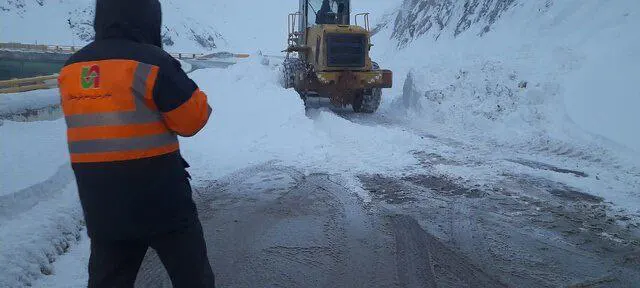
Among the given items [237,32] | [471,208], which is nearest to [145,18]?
[471,208]

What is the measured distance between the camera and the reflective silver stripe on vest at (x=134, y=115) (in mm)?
2027

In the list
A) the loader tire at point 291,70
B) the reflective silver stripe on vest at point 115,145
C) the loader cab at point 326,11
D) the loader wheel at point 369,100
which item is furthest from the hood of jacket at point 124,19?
the loader cab at point 326,11

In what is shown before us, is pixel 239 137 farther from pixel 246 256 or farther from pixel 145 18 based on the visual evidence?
pixel 145 18

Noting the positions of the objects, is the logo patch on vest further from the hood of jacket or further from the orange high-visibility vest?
the hood of jacket

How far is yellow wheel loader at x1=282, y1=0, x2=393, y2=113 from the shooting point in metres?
13.5

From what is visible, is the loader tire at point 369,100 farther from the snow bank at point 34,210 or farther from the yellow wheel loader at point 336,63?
the snow bank at point 34,210

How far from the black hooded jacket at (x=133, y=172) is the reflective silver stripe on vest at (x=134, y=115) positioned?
0.17 feet

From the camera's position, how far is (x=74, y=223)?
4.67 m

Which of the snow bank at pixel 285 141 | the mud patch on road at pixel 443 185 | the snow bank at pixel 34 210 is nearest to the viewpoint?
the snow bank at pixel 34 210

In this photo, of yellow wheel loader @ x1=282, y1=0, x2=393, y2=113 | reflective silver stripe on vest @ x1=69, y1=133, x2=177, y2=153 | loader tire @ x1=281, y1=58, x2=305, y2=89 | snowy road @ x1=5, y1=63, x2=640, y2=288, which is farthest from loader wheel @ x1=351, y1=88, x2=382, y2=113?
reflective silver stripe on vest @ x1=69, y1=133, x2=177, y2=153

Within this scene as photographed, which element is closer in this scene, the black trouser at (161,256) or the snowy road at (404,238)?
the black trouser at (161,256)

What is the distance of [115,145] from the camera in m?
2.04

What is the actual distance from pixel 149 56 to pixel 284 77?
13.6m

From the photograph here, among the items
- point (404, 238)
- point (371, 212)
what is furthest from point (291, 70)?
point (404, 238)
